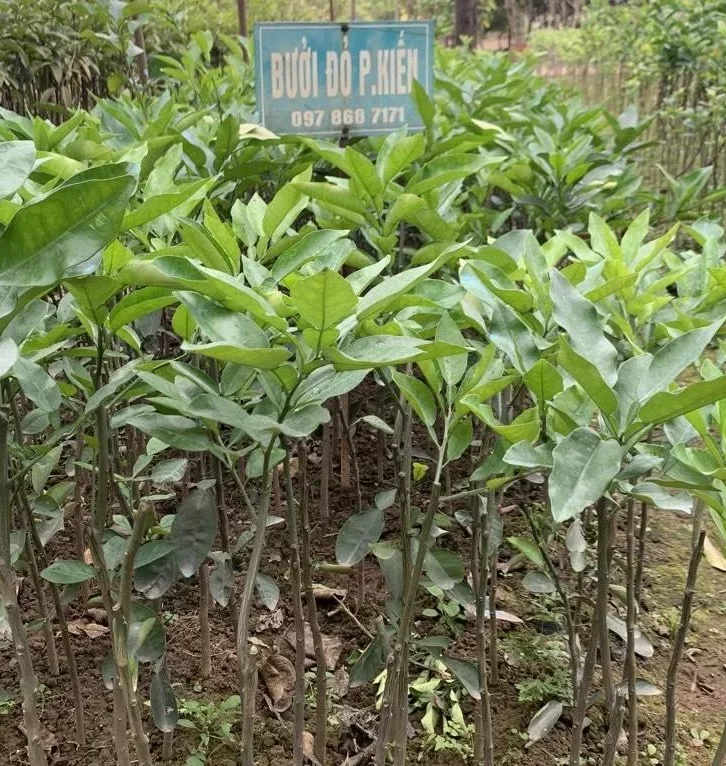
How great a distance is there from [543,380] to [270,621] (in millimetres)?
1273

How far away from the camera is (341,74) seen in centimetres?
235

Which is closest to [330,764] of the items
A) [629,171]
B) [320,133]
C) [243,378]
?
[243,378]

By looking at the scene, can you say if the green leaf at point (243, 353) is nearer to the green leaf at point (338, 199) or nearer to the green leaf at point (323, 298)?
the green leaf at point (323, 298)

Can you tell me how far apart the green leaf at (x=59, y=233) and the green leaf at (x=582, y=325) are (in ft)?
1.85

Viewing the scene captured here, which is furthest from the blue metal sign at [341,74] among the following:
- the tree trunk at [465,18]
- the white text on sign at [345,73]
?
the tree trunk at [465,18]

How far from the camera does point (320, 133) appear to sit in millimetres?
→ 2285

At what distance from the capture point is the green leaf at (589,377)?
93cm

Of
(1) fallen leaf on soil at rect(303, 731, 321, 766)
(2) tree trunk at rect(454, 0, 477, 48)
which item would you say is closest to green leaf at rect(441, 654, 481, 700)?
(1) fallen leaf on soil at rect(303, 731, 321, 766)

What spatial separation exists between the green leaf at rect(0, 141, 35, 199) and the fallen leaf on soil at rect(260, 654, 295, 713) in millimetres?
1346

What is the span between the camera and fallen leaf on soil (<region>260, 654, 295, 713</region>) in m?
1.85

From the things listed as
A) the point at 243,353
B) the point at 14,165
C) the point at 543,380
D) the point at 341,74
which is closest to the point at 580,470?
the point at 543,380

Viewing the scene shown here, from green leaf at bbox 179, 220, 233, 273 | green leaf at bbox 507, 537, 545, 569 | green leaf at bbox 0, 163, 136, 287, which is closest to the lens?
green leaf at bbox 0, 163, 136, 287

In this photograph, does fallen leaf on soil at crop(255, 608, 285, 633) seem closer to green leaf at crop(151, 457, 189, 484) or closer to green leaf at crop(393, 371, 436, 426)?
green leaf at crop(151, 457, 189, 484)

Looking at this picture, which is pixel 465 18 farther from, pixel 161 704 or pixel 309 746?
pixel 161 704
